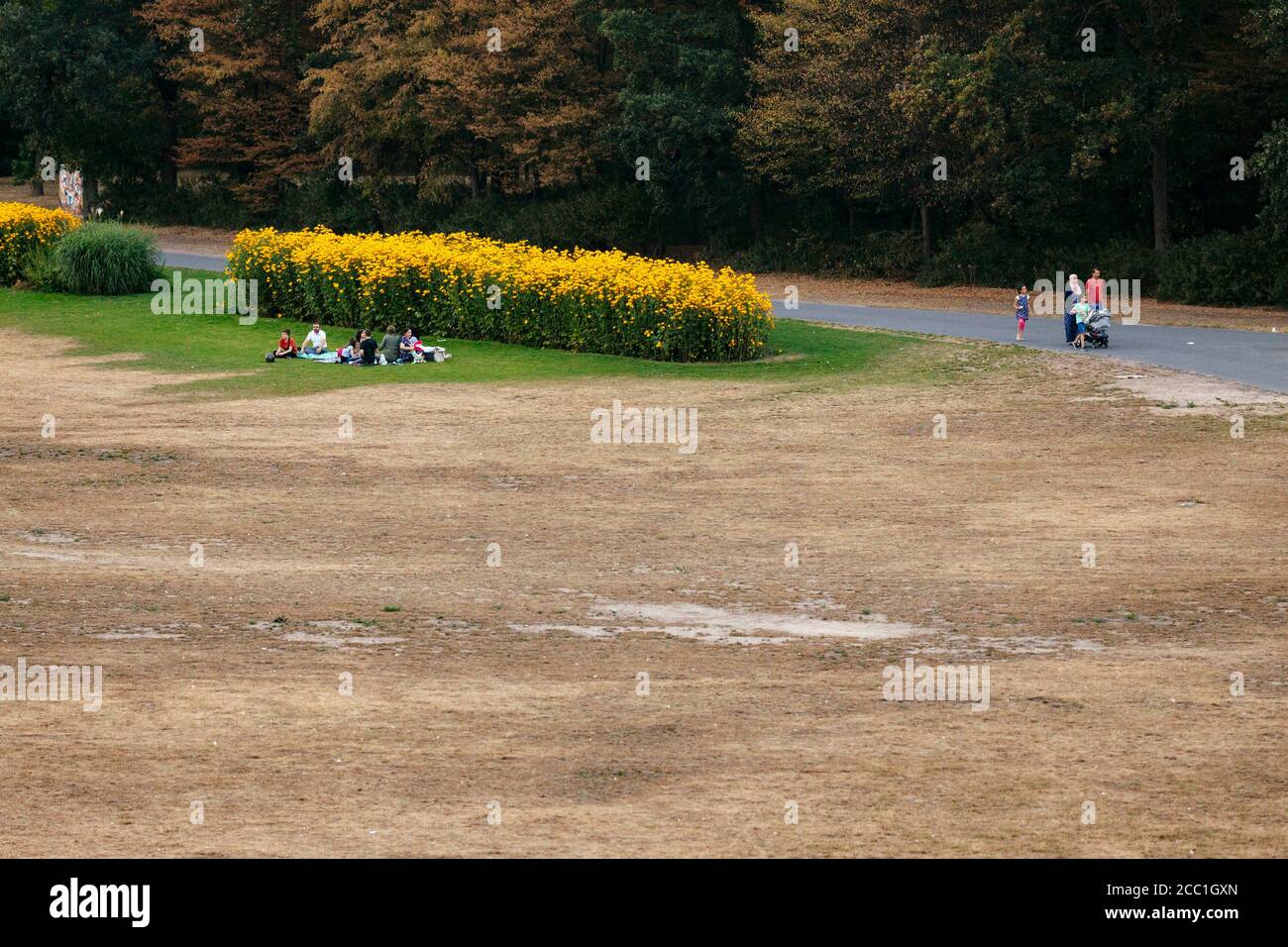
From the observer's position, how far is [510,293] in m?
34.6

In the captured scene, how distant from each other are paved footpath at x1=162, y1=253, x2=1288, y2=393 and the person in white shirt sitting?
11.7 metres

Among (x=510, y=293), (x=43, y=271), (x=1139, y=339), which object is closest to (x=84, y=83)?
(x=43, y=271)

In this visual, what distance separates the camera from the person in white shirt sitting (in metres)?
32.3

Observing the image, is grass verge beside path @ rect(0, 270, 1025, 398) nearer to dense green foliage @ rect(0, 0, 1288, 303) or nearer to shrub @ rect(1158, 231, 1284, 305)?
shrub @ rect(1158, 231, 1284, 305)

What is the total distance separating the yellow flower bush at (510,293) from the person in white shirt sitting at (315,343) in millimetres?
3387

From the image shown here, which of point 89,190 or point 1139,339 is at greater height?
point 89,190

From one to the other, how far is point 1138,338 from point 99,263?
82.7 ft

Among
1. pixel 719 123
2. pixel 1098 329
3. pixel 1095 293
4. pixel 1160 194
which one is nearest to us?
pixel 1098 329

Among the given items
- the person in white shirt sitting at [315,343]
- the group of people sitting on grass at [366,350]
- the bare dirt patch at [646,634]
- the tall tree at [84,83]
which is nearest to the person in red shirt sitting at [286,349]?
the group of people sitting on grass at [366,350]

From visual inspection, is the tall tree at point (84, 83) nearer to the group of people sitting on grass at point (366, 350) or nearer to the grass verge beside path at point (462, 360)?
the grass verge beside path at point (462, 360)

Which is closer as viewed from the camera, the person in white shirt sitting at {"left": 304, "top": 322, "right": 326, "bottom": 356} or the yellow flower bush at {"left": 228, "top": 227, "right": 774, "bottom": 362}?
the yellow flower bush at {"left": 228, "top": 227, "right": 774, "bottom": 362}

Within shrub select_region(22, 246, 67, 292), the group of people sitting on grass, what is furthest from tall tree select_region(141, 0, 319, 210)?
the group of people sitting on grass

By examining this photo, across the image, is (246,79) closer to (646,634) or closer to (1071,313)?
(1071,313)

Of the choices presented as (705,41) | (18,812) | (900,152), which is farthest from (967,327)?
(18,812)
